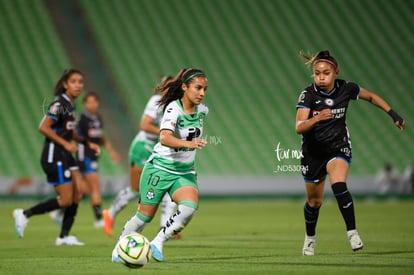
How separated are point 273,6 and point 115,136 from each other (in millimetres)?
9374

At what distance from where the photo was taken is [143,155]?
45.6 ft

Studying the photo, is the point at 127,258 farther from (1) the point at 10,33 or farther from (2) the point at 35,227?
(1) the point at 10,33

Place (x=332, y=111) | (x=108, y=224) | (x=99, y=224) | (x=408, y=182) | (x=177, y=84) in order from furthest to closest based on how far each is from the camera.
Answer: (x=408, y=182) < (x=99, y=224) < (x=108, y=224) < (x=332, y=111) < (x=177, y=84)

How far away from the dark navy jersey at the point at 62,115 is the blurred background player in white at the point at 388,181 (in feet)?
56.5

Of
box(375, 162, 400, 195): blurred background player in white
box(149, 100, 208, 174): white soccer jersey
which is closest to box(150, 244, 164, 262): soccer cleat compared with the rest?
box(149, 100, 208, 174): white soccer jersey

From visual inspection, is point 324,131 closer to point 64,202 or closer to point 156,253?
point 156,253

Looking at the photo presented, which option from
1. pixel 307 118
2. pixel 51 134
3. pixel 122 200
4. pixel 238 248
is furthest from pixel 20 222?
pixel 307 118

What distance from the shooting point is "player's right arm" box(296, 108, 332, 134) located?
9602mm

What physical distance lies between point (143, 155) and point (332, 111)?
465cm

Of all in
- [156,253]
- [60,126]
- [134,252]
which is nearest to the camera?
[134,252]

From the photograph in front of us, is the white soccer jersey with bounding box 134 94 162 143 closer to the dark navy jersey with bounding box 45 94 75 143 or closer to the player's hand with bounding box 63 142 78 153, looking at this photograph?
the dark navy jersey with bounding box 45 94 75 143

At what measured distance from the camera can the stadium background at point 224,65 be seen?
2995 cm

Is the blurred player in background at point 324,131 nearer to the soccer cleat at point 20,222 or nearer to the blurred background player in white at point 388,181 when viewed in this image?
the soccer cleat at point 20,222

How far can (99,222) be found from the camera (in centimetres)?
1722
